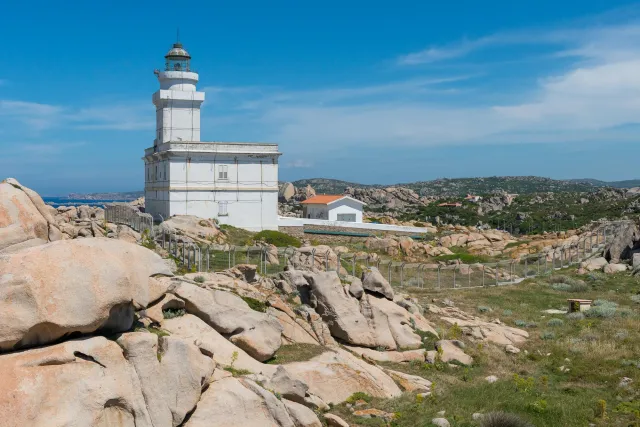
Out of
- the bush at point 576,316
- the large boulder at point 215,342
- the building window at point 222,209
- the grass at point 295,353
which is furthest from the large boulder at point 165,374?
the building window at point 222,209

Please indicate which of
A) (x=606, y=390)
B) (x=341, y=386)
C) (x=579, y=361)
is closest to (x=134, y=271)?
(x=341, y=386)

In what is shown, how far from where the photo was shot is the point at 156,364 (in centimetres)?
1081

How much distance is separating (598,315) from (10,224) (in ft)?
77.1

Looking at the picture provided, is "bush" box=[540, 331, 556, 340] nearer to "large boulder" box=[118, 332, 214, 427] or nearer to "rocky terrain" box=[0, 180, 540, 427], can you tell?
"rocky terrain" box=[0, 180, 540, 427]

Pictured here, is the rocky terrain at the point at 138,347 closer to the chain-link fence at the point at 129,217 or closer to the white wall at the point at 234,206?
the chain-link fence at the point at 129,217

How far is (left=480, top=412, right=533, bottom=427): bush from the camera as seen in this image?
42.4ft

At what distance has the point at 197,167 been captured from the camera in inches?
1844

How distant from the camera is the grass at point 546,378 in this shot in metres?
14.1

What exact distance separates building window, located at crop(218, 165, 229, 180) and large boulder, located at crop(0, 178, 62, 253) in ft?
108

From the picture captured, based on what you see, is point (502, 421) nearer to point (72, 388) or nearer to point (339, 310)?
point (339, 310)

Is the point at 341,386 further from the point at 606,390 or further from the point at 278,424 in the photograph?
the point at 606,390

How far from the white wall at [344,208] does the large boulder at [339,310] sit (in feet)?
125

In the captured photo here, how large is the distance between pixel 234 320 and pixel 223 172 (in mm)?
33127

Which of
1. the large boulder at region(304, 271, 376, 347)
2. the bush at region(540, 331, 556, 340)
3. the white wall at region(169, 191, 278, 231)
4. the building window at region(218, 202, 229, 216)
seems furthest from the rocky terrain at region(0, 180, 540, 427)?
the building window at region(218, 202, 229, 216)
